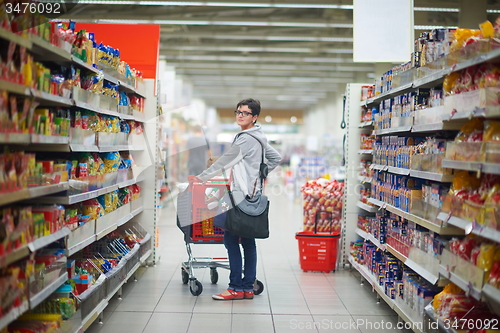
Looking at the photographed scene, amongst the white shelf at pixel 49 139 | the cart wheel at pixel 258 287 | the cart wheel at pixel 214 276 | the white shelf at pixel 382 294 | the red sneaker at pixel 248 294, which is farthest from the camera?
the cart wheel at pixel 214 276

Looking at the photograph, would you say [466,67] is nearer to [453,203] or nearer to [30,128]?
[453,203]

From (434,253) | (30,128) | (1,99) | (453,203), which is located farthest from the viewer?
(434,253)

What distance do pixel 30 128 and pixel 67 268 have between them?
1.21 metres

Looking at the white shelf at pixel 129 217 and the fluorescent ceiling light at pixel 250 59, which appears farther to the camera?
the fluorescent ceiling light at pixel 250 59

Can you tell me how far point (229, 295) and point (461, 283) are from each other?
97.2 inches

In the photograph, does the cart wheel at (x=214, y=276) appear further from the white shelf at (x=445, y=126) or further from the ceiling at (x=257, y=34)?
the ceiling at (x=257, y=34)

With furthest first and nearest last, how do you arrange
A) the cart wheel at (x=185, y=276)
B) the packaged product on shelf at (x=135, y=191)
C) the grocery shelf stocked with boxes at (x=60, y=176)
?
the packaged product on shelf at (x=135, y=191) → the cart wheel at (x=185, y=276) → the grocery shelf stocked with boxes at (x=60, y=176)

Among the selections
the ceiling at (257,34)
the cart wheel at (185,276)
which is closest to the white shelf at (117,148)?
the cart wheel at (185,276)

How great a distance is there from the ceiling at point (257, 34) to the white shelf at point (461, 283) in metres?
7.82

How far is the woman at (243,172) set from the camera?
187 inches

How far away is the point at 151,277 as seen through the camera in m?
5.86

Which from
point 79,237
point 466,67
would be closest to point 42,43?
point 79,237

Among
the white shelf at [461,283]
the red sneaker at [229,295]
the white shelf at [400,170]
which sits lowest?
the red sneaker at [229,295]

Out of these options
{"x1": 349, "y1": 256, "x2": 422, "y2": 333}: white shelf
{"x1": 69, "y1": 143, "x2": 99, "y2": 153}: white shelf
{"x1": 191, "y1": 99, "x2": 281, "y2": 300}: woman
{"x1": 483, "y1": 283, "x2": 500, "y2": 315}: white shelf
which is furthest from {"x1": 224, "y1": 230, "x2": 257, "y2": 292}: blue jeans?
{"x1": 483, "y1": 283, "x2": 500, "y2": 315}: white shelf
